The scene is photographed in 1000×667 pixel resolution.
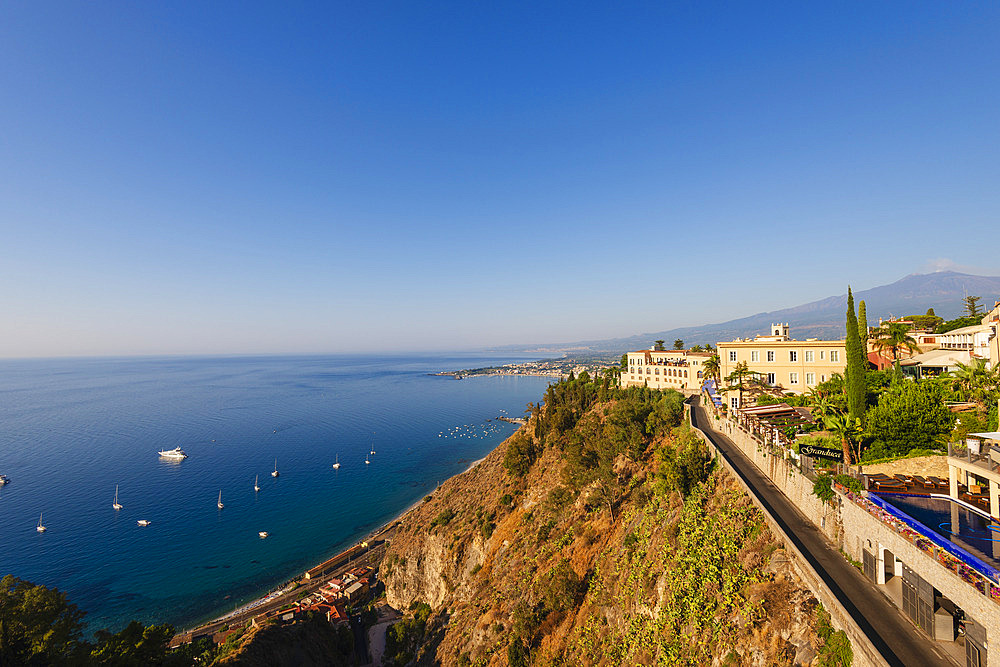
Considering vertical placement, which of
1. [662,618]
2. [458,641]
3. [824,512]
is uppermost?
[824,512]

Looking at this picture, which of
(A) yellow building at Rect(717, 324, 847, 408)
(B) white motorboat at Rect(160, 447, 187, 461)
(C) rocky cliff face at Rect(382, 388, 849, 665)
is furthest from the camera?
(B) white motorboat at Rect(160, 447, 187, 461)

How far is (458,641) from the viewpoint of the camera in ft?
115

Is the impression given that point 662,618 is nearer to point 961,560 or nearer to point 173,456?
point 961,560

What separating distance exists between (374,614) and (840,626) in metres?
49.5

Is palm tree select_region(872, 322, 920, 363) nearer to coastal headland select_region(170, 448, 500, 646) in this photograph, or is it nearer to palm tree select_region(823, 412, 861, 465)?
palm tree select_region(823, 412, 861, 465)

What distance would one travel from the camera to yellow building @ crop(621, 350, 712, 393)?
224 feet

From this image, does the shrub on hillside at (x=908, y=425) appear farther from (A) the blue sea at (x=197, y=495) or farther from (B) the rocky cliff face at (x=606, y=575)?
(A) the blue sea at (x=197, y=495)

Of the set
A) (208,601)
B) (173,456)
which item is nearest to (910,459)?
(208,601)

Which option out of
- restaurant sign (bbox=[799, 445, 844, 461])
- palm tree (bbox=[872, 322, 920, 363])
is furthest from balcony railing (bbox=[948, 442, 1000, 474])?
palm tree (bbox=[872, 322, 920, 363])

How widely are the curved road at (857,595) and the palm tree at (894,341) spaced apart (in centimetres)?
4202

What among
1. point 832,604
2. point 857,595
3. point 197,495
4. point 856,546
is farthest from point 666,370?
point 197,495

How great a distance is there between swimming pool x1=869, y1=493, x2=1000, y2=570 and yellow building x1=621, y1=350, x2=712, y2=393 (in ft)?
161

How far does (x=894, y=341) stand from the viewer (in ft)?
167

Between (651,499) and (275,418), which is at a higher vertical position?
(651,499)
